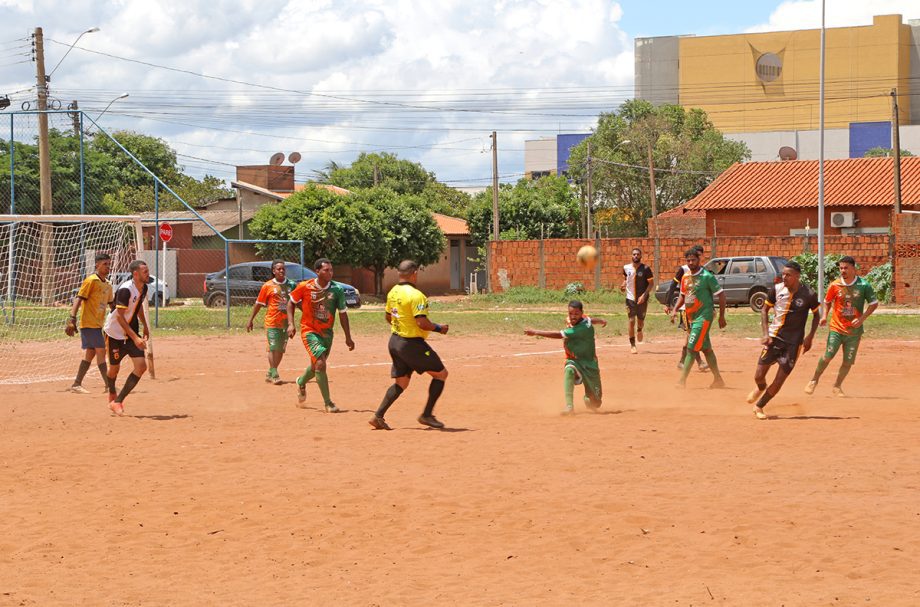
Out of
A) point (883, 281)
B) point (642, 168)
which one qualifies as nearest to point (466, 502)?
point (883, 281)

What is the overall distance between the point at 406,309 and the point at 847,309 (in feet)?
19.5

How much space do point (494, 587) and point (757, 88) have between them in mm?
93958

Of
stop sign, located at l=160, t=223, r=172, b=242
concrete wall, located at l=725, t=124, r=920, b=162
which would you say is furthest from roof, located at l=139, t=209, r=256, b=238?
concrete wall, located at l=725, t=124, r=920, b=162

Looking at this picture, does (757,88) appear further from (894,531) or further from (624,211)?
(894,531)

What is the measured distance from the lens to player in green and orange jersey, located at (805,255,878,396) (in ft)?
46.9

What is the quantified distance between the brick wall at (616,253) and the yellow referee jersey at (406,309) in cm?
2874

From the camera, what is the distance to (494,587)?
21.7ft

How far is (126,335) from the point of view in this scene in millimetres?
13242

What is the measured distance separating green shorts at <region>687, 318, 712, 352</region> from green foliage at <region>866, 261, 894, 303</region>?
2241 cm

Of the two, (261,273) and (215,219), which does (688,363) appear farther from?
(215,219)

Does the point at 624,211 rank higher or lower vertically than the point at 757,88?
lower

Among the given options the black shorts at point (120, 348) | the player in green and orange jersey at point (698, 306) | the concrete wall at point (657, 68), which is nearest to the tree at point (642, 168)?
the concrete wall at point (657, 68)

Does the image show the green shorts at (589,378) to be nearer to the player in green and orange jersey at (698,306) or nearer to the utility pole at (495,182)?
the player in green and orange jersey at (698,306)

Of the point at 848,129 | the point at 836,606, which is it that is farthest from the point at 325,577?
the point at 848,129
